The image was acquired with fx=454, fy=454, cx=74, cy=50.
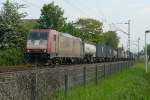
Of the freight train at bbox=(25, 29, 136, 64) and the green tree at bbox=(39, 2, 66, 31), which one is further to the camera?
the green tree at bbox=(39, 2, 66, 31)

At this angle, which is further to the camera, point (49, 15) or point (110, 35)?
point (110, 35)

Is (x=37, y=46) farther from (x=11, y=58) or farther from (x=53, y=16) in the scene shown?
(x=53, y=16)

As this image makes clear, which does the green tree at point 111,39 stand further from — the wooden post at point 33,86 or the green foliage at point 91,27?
the wooden post at point 33,86

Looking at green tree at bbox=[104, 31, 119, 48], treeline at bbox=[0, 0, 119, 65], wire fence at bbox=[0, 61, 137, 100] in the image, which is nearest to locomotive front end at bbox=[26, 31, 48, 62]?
treeline at bbox=[0, 0, 119, 65]

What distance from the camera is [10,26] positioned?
52.1 meters

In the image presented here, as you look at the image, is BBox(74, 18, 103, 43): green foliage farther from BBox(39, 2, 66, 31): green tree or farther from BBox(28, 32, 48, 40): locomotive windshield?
BBox(28, 32, 48, 40): locomotive windshield

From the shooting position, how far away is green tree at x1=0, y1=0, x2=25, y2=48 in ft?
167

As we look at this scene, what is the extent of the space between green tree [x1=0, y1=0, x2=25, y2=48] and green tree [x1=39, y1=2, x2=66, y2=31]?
18.1 meters

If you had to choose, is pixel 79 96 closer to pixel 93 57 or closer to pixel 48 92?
pixel 48 92

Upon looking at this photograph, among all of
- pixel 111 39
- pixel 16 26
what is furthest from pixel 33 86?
pixel 111 39

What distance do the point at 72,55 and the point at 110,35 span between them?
100.0 metres

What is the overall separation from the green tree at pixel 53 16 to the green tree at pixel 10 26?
18109 mm


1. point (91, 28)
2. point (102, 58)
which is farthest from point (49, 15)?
point (91, 28)

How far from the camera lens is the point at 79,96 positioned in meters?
14.4
